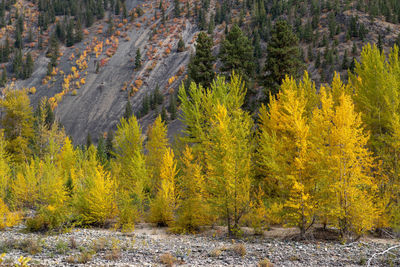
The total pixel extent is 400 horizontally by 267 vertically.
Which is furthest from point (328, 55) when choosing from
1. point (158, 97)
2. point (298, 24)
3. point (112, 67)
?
point (112, 67)

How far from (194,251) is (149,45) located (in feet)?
323

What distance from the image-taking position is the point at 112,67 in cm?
10138

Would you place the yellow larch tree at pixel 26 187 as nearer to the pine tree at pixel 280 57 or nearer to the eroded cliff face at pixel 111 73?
the pine tree at pixel 280 57

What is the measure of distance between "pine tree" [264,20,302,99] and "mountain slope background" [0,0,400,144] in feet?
129

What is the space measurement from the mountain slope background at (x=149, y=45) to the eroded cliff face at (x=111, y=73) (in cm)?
31

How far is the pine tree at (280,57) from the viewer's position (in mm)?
24312

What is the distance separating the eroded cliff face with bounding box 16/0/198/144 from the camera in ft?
287

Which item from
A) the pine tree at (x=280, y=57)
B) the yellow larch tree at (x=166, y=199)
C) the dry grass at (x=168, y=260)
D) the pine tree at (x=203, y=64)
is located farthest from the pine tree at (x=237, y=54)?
the dry grass at (x=168, y=260)

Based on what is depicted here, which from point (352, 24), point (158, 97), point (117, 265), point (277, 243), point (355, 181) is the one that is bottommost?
point (158, 97)

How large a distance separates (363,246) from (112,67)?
99698 mm

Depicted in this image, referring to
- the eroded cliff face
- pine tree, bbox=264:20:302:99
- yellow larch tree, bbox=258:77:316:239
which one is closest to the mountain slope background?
the eroded cliff face

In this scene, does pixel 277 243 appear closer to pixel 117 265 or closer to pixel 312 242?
pixel 312 242

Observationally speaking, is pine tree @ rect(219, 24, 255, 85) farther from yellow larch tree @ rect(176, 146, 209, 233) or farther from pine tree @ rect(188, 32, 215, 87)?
yellow larch tree @ rect(176, 146, 209, 233)

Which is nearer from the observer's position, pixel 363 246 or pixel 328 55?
pixel 363 246
